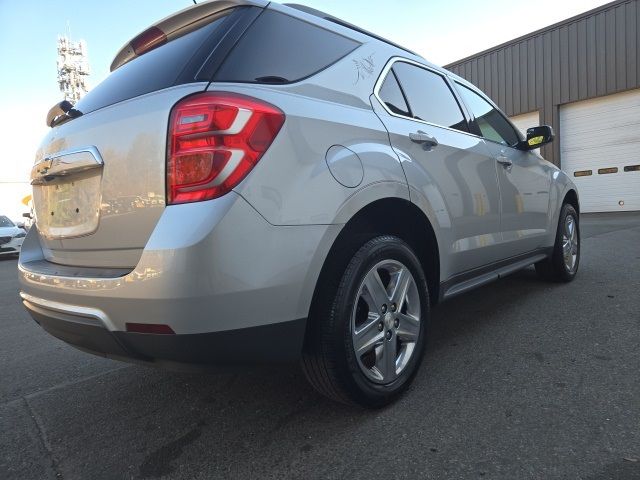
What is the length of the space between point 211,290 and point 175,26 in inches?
53.0

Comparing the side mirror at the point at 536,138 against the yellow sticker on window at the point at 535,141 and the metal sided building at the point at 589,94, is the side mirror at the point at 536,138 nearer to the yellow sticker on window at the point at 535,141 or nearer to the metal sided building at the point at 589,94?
the yellow sticker on window at the point at 535,141

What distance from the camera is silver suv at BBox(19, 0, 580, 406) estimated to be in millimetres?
1452

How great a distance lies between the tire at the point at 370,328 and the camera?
1.73 metres

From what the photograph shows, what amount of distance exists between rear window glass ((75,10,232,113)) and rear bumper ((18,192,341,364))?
25.7 inches

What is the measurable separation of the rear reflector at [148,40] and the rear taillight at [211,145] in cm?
80

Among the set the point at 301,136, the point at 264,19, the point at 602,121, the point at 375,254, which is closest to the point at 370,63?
the point at 264,19

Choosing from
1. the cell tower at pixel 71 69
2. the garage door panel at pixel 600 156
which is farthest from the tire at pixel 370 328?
the cell tower at pixel 71 69

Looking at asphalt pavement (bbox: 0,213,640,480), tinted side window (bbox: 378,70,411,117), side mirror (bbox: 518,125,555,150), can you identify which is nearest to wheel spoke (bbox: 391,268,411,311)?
asphalt pavement (bbox: 0,213,640,480)

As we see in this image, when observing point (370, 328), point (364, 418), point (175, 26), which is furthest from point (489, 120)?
point (364, 418)

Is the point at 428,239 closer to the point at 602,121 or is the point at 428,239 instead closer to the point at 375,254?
A: the point at 375,254

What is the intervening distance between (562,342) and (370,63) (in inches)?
77.9

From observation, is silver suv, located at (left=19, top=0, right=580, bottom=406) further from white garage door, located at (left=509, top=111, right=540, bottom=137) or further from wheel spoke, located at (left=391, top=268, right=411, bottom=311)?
white garage door, located at (left=509, top=111, right=540, bottom=137)

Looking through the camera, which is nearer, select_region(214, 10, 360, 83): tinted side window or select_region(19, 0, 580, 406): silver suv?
select_region(19, 0, 580, 406): silver suv

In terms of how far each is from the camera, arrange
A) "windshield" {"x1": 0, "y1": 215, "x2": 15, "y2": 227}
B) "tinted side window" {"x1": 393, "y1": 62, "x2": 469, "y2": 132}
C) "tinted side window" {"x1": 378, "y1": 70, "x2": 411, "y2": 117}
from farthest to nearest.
→ "windshield" {"x1": 0, "y1": 215, "x2": 15, "y2": 227}, "tinted side window" {"x1": 393, "y1": 62, "x2": 469, "y2": 132}, "tinted side window" {"x1": 378, "y1": 70, "x2": 411, "y2": 117}
